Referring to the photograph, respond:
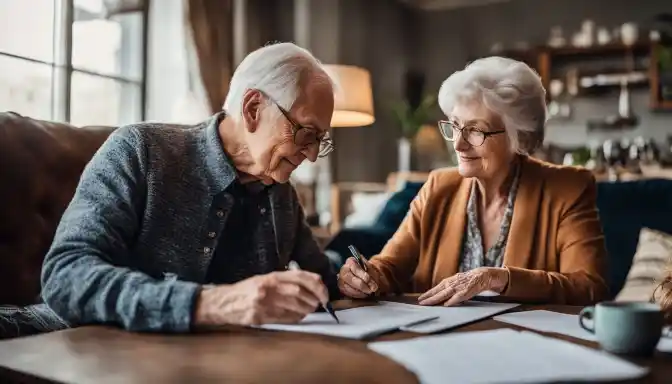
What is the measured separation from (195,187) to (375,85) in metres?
4.86

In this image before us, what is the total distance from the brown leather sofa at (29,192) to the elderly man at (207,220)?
579mm

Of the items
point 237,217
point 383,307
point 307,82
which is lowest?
point 383,307

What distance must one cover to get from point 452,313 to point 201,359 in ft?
1.68

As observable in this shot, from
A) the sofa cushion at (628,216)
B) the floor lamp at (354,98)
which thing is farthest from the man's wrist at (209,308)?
the floor lamp at (354,98)

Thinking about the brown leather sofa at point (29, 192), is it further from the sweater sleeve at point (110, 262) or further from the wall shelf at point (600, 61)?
the wall shelf at point (600, 61)

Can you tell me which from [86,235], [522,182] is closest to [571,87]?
[522,182]

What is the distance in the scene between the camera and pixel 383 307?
1.28 metres

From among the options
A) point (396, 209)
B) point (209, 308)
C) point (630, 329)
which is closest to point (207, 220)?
point (209, 308)

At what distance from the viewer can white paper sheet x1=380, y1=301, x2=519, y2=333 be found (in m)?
1.08

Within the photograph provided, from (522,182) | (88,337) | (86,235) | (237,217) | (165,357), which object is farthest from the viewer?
(522,182)

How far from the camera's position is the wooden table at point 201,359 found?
78cm

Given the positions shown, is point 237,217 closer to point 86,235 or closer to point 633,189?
point 86,235

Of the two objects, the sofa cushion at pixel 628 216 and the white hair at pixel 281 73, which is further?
the sofa cushion at pixel 628 216

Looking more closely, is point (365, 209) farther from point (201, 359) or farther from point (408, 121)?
point (201, 359)
